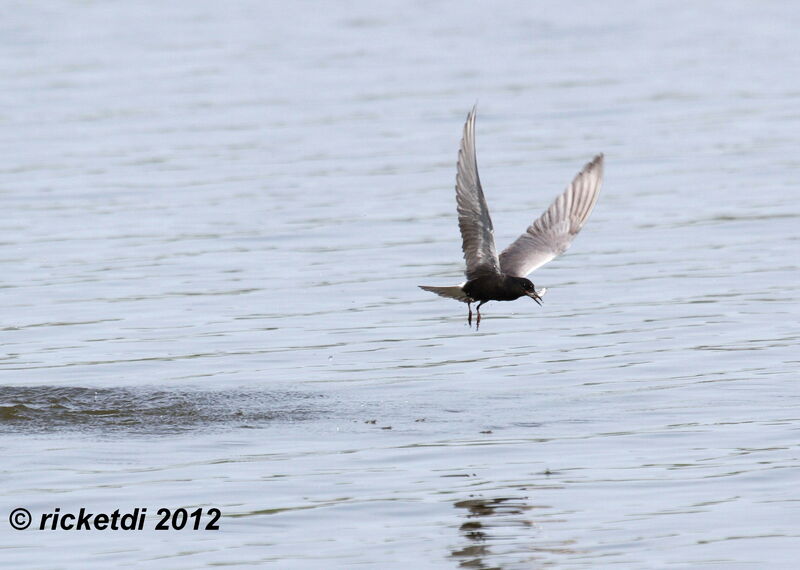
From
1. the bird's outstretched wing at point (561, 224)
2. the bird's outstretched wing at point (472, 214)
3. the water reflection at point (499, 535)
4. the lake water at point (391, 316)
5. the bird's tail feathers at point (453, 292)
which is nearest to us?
the water reflection at point (499, 535)

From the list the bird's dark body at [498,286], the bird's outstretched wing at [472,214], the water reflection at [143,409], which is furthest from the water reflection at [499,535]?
the water reflection at [143,409]

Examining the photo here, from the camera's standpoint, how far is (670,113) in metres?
24.3

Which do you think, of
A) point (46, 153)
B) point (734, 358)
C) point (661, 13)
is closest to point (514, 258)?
point (734, 358)

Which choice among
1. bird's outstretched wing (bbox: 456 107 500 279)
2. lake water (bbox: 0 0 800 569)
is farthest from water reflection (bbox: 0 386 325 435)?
bird's outstretched wing (bbox: 456 107 500 279)

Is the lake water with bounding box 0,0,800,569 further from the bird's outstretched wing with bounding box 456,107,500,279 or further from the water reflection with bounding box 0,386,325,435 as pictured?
the bird's outstretched wing with bounding box 456,107,500,279

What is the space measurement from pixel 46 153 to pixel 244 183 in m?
3.38

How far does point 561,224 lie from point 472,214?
1.93 m

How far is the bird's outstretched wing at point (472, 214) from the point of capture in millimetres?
10102

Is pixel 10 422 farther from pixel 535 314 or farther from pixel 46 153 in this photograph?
pixel 46 153

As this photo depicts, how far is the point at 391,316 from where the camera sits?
14.5 m

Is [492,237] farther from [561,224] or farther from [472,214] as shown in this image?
[561,224]

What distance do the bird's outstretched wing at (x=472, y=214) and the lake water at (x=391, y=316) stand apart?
105 centimetres

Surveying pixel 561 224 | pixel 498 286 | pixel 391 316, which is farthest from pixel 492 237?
pixel 391 316

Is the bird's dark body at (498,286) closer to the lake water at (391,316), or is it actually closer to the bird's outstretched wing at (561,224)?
the bird's outstretched wing at (561,224)
